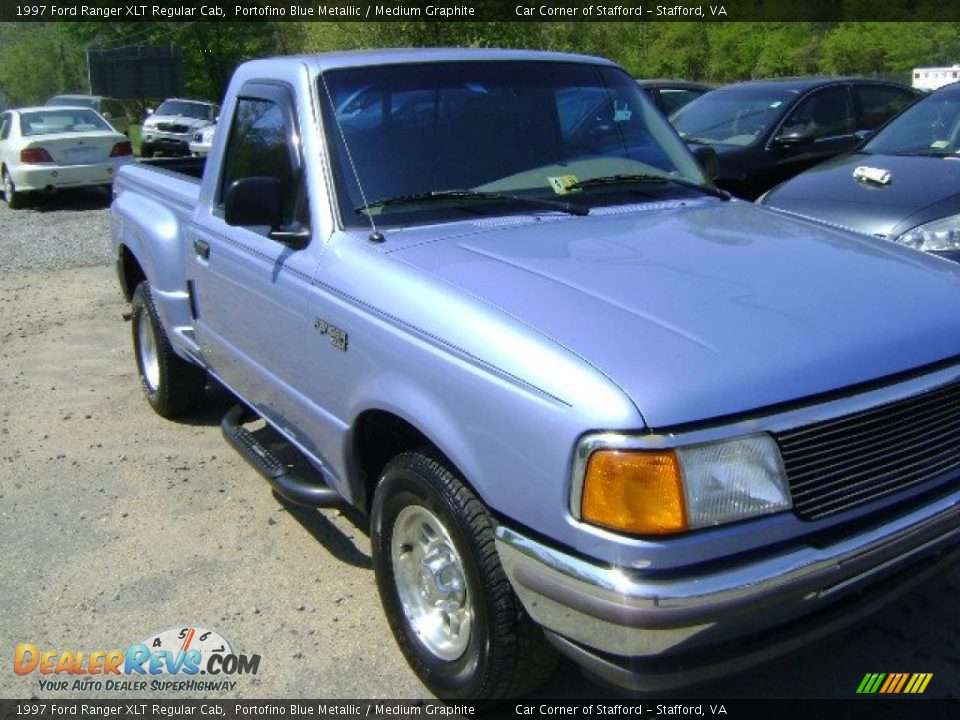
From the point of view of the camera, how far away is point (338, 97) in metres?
3.72

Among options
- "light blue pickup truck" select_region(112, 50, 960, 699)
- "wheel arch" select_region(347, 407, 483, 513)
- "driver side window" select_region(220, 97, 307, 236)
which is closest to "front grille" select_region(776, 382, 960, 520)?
"light blue pickup truck" select_region(112, 50, 960, 699)

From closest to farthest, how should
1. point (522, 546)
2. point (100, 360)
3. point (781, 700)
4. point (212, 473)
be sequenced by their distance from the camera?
1. point (522, 546)
2. point (781, 700)
3. point (212, 473)
4. point (100, 360)

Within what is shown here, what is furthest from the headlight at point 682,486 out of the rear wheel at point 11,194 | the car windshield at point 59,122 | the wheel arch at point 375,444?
the car windshield at point 59,122

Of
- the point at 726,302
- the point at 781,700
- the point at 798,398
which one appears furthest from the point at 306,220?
the point at 781,700

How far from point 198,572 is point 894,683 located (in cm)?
267

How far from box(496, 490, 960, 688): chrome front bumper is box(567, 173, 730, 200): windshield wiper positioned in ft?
5.54

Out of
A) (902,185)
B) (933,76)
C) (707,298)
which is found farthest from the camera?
(933,76)

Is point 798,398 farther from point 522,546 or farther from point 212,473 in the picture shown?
point 212,473

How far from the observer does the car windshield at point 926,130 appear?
6.86m

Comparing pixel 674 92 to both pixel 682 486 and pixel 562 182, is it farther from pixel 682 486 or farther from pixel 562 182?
pixel 682 486

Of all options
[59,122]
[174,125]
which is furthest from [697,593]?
[174,125]

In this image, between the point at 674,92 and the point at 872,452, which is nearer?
the point at 872,452

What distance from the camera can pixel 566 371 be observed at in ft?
7.98

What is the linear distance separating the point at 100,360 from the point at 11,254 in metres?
5.75
